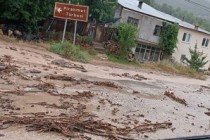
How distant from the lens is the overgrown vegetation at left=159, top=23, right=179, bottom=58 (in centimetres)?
3694

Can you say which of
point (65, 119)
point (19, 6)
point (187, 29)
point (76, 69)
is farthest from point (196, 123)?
point (187, 29)

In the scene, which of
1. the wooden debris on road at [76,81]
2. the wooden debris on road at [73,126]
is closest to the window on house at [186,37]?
the wooden debris on road at [76,81]

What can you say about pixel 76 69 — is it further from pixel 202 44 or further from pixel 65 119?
pixel 202 44

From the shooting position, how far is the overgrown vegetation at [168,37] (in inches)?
1454

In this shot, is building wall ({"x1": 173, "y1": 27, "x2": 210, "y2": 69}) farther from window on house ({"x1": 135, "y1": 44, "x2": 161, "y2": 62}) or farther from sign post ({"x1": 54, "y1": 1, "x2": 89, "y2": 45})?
sign post ({"x1": 54, "y1": 1, "x2": 89, "y2": 45})

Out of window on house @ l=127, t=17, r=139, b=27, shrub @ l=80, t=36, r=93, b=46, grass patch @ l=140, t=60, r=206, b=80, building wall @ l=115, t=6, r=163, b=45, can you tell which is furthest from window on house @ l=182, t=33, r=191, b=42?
shrub @ l=80, t=36, r=93, b=46

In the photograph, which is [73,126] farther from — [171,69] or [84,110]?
[171,69]

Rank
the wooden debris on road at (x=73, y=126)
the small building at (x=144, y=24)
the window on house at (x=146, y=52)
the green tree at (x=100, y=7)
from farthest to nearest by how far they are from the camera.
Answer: the window on house at (x=146, y=52), the small building at (x=144, y=24), the green tree at (x=100, y=7), the wooden debris on road at (x=73, y=126)

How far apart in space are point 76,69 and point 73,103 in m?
6.86

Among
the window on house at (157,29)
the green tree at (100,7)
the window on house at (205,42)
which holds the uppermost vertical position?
the green tree at (100,7)

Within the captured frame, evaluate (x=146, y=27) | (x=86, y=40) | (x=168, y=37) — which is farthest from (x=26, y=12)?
(x=168, y=37)

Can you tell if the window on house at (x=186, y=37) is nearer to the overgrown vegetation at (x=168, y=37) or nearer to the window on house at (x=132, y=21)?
the overgrown vegetation at (x=168, y=37)

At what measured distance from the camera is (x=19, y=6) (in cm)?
2366

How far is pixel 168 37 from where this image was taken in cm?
3772
